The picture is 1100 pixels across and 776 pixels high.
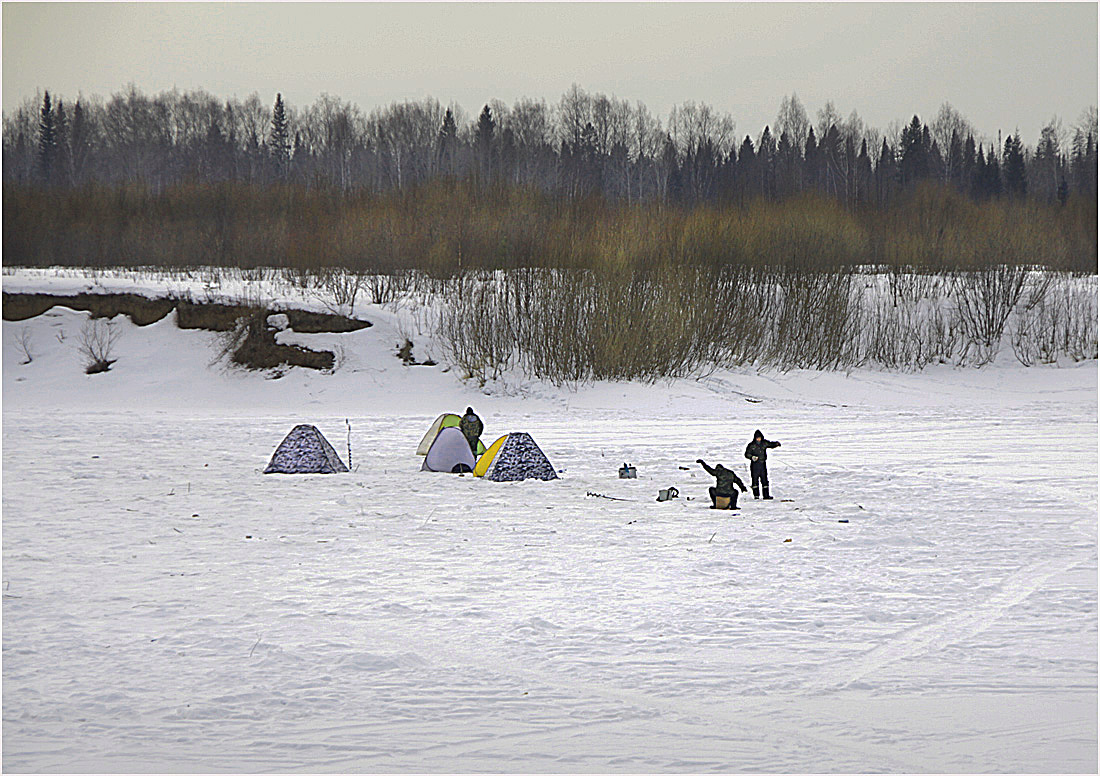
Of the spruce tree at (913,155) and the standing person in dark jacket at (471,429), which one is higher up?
the spruce tree at (913,155)

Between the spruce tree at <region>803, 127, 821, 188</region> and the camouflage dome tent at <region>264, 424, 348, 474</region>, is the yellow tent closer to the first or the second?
the camouflage dome tent at <region>264, 424, 348, 474</region>

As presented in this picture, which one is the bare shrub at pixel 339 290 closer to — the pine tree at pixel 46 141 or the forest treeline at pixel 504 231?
the forest treeline at pixel 504 231

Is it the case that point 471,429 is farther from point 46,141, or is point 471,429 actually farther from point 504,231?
point 46,141

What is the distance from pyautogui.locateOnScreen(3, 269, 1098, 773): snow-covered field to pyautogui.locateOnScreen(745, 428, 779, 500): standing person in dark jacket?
0.87 ft

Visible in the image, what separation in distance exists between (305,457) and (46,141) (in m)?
57.5

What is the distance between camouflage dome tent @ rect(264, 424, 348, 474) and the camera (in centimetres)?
1400

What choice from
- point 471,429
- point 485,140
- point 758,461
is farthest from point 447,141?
point 758,461

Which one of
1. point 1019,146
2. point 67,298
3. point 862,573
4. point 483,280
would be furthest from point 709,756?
point 1019,146

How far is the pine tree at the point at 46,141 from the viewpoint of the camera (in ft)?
199

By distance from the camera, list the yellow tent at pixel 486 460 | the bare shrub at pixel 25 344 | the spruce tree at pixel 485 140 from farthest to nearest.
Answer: the spruce tree at pixel 485 140, the bare shrub at pixel 25 344, the yellow tent at pixel 486 460

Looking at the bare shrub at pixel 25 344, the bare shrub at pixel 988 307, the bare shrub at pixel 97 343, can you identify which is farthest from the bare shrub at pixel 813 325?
the bare shrub at pixel 25 344

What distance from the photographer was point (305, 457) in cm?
1406

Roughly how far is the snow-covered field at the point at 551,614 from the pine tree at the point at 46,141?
5095 centimetres

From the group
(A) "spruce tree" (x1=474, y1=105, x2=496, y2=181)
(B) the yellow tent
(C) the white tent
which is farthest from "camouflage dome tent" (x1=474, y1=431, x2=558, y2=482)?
(A) "spruce tree" (x1=474, y1=105, x2=496, y2=181)
